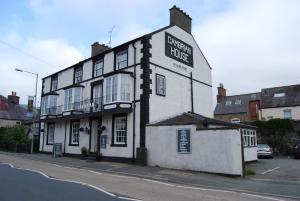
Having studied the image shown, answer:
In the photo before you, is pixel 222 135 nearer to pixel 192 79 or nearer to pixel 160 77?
pixel 160 77

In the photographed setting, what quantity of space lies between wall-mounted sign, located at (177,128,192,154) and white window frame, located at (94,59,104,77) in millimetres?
10247

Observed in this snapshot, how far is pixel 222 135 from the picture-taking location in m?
16.8

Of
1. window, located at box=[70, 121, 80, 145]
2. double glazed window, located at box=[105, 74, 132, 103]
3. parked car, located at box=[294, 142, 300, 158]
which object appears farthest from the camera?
parked car, located at box=[294, 142, 300, 158]

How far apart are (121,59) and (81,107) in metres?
5.71

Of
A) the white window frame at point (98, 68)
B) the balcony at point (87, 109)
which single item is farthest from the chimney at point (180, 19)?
the balcony at point (87, 109)

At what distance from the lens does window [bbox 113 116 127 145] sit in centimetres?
2234

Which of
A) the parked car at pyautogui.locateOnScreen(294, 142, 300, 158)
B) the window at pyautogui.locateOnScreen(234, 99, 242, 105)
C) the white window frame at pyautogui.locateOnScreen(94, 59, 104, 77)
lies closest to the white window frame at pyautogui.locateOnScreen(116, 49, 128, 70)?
the white window frame at pyautogui.locateOnScreen(94, 59, 104, 77)

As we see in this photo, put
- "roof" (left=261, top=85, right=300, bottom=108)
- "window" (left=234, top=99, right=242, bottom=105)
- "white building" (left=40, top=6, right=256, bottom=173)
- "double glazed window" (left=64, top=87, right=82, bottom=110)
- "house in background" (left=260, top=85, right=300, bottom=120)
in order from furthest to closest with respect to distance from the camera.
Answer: "window" (left=234, top=99, right=242, bottom=105) < "roof" (left=261, top=85, right=300, bottom=108) < "house in background" (left=260, top=85, right=300, bottom=120) < "double glazed window" (left=64, top=87, right=82, bottom=110) < "white building" (left=40, top=6, right=256, bottom=173)

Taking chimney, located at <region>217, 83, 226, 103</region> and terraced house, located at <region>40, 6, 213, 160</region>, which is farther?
chimney, located at <region>217, 83, 226, 103</region>

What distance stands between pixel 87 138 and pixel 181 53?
10.6 m

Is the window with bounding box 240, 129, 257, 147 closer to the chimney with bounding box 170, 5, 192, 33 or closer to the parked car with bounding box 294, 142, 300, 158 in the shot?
the parked car with bounding box 294, 142, 300, 158

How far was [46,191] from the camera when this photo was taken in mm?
9680

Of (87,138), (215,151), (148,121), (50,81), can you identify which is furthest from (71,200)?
(50,81)

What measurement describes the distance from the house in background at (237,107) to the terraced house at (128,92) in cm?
1878
